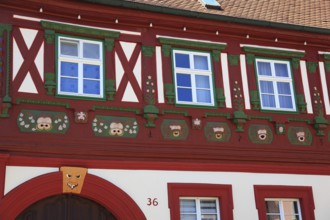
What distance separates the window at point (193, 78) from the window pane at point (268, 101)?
4.48 feet

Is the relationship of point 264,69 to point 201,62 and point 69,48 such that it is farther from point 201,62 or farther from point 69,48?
point 69,48

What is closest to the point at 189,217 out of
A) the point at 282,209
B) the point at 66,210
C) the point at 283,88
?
the point at 282,209

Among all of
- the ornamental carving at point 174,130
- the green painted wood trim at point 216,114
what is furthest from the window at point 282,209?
the ornamental carving at point 174,130

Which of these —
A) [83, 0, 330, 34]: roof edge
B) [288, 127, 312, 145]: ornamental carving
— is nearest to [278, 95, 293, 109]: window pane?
[288, 127, 312, 145]: ornamental carving

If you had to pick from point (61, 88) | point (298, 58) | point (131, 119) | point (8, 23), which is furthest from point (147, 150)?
point (298, 58)

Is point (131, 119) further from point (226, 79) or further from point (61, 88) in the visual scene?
point (226, 79)

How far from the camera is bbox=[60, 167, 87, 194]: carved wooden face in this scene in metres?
10.5

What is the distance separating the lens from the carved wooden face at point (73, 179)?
1054cm

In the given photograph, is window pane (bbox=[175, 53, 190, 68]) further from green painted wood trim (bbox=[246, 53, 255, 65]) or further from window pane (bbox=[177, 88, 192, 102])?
green painted wood trim (bbox=[246, 53, 255, 65])

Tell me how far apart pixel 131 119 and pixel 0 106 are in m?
2.69

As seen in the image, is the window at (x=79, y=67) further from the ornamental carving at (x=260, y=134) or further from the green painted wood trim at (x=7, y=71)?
the ornamental carving at (x=260, y=134)

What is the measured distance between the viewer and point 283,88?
13297 mm

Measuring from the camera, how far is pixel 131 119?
1152 centimetres

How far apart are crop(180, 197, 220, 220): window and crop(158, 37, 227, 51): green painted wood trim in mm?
3521
